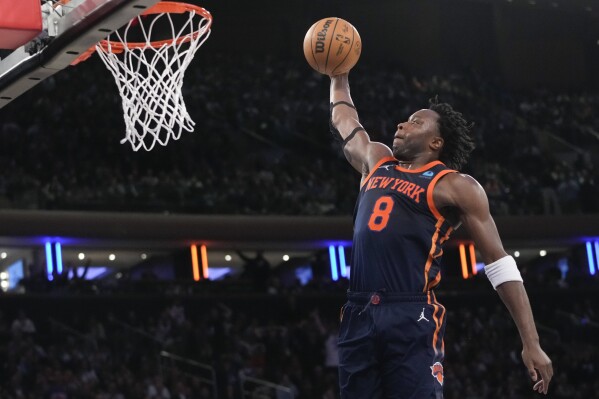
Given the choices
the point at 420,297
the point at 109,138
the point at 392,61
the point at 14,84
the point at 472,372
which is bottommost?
the point at 472,372

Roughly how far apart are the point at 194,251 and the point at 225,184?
84.2 inches

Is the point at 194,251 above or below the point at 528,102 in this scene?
below

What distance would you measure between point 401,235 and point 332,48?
121cm

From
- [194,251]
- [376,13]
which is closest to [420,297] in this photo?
[194,251]

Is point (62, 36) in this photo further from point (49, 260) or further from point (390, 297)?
point (49, 260)

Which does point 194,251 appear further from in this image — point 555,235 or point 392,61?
point 392,61

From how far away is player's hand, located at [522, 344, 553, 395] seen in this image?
164 inches

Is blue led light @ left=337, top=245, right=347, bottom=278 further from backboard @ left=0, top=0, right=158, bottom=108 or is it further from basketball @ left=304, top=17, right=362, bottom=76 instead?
basketball @ left=304, top=17, right=362, bottom=76

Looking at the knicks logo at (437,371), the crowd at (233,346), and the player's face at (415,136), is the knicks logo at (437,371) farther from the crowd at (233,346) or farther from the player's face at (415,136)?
the crowd at (233,346)

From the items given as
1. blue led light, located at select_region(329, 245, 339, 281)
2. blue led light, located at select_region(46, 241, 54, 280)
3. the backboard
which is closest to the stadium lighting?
blue led light, located at select_region(329, 245, 339, 281)

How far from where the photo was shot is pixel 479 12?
29.0m

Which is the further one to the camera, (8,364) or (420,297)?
(8,364)

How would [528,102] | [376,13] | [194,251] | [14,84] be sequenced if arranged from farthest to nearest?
1. [376,13]
2. [528,102]
3. [194,251]
4. [14,84]

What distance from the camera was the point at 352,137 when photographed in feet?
16.4
